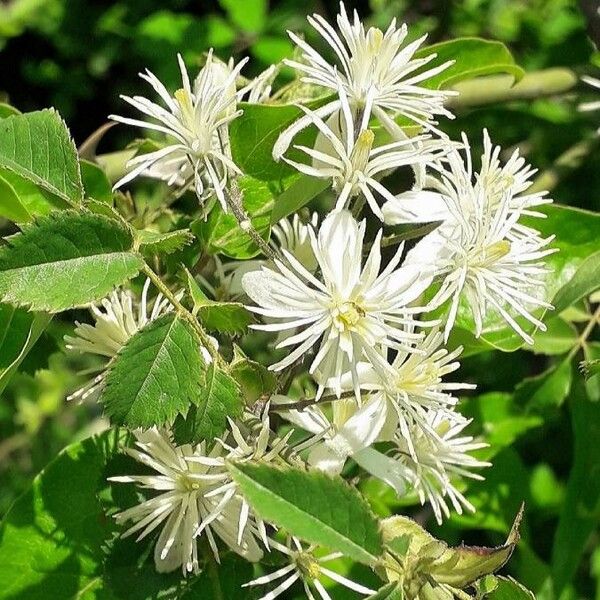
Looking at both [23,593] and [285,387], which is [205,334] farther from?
[23,593]

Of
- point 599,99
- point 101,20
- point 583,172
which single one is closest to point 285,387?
point 599,99

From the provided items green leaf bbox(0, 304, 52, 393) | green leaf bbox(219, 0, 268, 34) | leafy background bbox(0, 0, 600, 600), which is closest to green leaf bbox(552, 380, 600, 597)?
leafy background bbox(0, 0, 600, 600)

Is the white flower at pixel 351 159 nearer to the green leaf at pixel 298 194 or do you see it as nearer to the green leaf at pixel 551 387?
the green leaf at pixel 298 194

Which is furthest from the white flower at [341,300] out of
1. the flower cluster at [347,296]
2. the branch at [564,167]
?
the branch at [564,167]

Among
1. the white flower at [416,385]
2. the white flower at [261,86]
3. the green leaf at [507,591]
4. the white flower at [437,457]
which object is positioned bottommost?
the green leaf at [507,591]

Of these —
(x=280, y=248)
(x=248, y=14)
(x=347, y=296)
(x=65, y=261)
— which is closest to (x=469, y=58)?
(x=280, y=248)

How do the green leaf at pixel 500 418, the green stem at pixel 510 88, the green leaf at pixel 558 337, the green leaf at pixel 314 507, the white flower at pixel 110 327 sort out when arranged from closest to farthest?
the green leaf at pixel 314 507
the white flower at pixel 110 327
the green leaf at pixel 558 337
the green leaf at pixel 500 418
the green stem at pixel 510 88

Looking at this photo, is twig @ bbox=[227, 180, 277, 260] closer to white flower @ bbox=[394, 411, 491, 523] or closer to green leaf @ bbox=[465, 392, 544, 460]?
white flower @ bbox=[394, 411, 491, 523]
